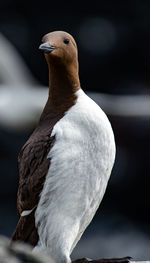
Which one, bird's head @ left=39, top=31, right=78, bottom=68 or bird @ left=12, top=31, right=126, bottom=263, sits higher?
bird's head @ left=39, top=31, right=78, bottom=68

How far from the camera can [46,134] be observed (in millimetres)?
4934

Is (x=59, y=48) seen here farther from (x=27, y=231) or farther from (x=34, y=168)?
(x=27, y=231)

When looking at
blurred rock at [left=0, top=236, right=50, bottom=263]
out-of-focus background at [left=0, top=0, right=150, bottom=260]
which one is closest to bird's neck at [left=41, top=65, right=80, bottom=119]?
blurred rock at [left=0, top=236, right=50, bottom=263]

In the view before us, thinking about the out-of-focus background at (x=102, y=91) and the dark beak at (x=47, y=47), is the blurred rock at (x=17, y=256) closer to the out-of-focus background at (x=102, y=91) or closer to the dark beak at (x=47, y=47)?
the dark beak at (x=47, y=47)

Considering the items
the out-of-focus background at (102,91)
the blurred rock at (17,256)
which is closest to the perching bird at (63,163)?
the blurred rock at (17,256)

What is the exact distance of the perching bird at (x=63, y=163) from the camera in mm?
4836

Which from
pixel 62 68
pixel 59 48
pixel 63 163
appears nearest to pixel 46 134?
pixel 63 163

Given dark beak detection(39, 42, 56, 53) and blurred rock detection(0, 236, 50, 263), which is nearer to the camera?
blurred rock detection(0, 236, 50, 263)

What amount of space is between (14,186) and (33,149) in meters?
6.96

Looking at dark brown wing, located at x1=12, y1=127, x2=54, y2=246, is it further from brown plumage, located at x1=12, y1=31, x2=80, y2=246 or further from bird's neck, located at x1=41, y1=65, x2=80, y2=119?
bird's neck, located at x1=41, y1=65, x2=80, y2=119

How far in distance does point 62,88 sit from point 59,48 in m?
0.30

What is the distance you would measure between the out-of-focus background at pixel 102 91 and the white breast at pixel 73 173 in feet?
16.9

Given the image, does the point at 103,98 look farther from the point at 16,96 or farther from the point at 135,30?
the point at 135,30

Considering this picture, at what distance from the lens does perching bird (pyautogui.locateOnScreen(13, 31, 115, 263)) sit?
4.84m
